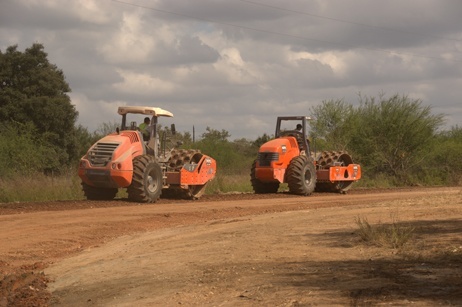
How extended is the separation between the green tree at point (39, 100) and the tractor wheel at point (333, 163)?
76.4ft

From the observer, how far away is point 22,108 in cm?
5328

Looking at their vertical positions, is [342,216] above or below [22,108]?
below

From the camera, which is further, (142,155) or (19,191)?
(19,191)

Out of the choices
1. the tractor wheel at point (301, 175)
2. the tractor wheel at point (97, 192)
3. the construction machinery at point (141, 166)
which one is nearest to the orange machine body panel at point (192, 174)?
the construction machinery at point (141, 166)

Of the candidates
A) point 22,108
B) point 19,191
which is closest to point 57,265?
point 19,191

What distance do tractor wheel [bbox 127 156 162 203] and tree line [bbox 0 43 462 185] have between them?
12642 mm

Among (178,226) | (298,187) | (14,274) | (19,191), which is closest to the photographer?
(14,274)

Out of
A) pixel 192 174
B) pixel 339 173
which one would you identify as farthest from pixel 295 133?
pixel 192 174

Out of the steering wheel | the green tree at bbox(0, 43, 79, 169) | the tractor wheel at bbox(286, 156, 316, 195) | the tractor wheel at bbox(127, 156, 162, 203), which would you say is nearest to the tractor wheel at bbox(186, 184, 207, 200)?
the tractor wheel at bbox(127, 156, 162, 203)

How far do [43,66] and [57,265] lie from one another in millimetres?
44783

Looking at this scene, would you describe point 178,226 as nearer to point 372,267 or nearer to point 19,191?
point 372,267

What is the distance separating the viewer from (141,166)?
2531 centimetres

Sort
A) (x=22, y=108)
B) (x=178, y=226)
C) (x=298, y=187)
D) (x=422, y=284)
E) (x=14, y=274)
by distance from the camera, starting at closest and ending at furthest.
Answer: (x=422, y=284), (x=14, y=274), (x=178, y=226), (x=298, y=187), (x=22, y=108)

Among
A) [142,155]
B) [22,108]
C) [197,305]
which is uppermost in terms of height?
[22,108]
